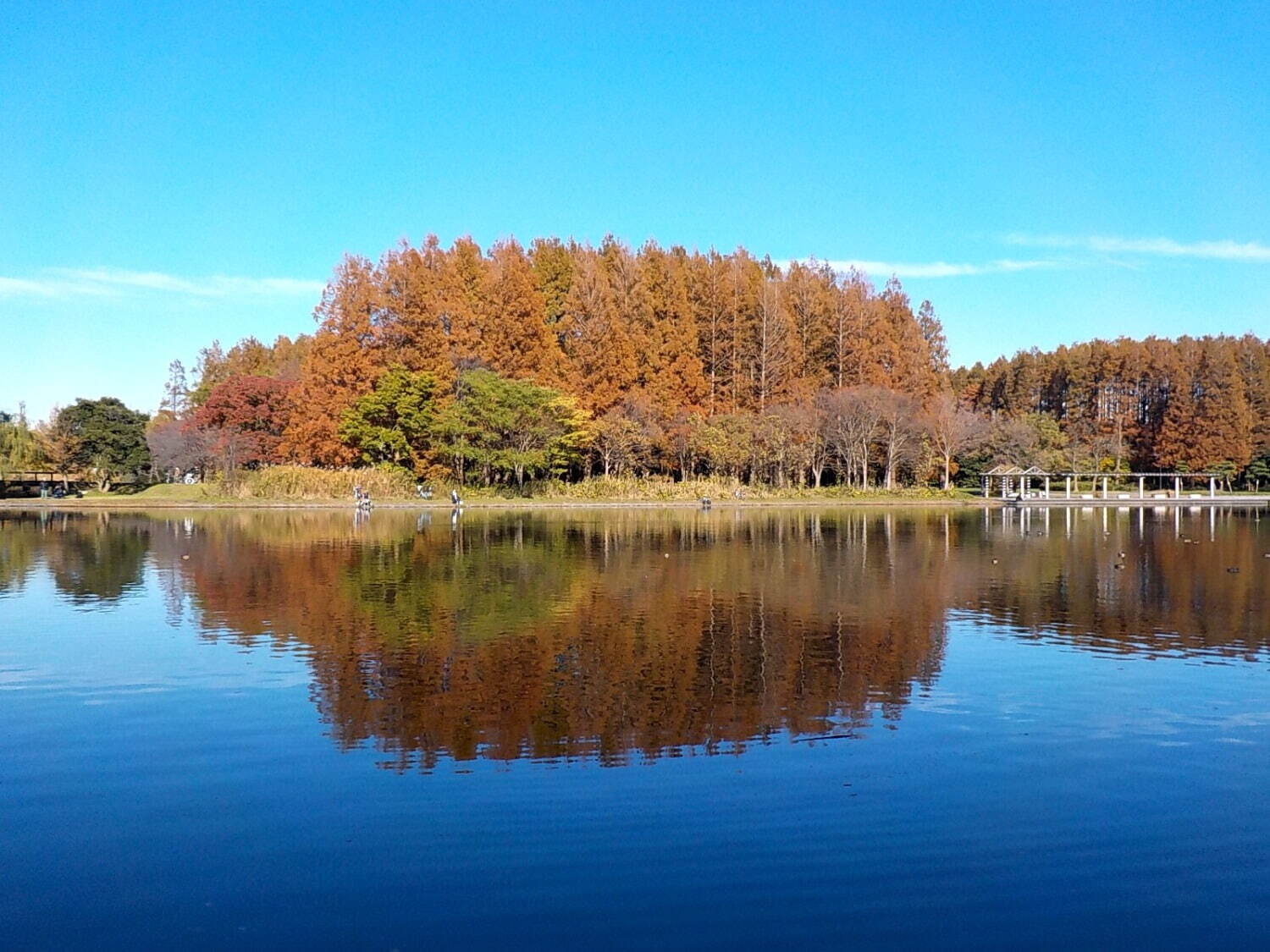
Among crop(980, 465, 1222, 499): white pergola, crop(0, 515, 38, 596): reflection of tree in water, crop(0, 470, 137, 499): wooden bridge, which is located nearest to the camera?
crop(0, 515, 38, 596): reflection of tree in water

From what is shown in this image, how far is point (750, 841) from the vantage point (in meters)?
6.27

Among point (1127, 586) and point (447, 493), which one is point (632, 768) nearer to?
point (1127, 586)

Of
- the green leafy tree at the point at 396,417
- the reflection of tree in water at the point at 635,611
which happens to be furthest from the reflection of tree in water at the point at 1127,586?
the green leafy tree at the point at 396,417

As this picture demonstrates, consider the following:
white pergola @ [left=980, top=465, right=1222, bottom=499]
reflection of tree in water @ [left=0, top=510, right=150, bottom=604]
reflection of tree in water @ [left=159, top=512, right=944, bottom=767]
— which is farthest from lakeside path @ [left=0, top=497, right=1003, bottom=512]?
reflection of tree in water @ [left=159, top=512, right=944, bottom=767]

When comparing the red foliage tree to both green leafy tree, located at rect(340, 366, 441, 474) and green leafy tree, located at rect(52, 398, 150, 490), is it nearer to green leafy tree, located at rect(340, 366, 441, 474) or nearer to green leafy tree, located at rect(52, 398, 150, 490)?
green leafy tree, located at rect(52, 398, 150, 490)

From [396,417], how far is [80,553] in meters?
26.8

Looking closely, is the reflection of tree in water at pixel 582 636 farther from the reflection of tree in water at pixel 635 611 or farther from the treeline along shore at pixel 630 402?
the treeline along shore at pixel 630 402

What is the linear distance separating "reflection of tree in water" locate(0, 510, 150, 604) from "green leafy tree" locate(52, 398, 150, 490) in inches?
675

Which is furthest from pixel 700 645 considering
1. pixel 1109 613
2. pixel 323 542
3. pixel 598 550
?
pixel 323 542

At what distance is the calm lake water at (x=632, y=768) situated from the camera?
5438 mm

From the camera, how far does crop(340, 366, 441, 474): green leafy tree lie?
160ft

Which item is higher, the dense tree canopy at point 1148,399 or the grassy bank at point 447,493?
the dense tree canopy at point 1148,399

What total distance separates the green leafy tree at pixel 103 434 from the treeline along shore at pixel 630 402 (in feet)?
0.45

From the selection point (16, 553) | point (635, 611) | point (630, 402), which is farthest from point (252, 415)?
point (635, 611)
